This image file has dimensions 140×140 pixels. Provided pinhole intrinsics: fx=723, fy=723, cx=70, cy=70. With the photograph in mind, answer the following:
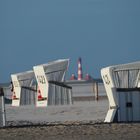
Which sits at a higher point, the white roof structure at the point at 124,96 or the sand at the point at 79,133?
the white roof structure at the point at 124,96

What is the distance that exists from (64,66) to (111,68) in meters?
16.1

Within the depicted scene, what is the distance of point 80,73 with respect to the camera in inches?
2682

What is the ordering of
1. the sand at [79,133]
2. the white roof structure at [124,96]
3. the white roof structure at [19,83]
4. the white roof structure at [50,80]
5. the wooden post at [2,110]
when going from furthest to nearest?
the white roof structure at [19,83] → the white roof structure at [50,80] → the white roof structure at [124,96] → the wooden post at [2,110] → the sand at [79,133]

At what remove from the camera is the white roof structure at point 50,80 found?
3547 cm

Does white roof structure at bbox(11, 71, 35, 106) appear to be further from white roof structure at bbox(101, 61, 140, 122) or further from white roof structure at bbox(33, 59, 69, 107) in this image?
white roof structure at bbox(101, 61, 140, 122)

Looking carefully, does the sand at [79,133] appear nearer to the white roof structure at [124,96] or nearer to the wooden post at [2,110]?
the wooden post at [2,110]

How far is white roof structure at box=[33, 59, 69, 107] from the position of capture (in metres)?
35.5

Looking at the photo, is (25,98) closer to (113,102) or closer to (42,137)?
(113,102)

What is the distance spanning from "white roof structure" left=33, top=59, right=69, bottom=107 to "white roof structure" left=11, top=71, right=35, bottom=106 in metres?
4.43

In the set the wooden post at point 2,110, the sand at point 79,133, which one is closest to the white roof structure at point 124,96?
the sand at point 79,133

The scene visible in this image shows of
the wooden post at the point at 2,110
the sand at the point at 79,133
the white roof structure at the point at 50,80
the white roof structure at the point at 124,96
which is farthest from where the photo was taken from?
the white roof structure at the point at 50,80

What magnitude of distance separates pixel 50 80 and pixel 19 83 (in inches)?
234

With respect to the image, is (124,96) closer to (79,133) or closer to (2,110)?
(2,110)

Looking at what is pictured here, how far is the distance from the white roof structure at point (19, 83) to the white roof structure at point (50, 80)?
4429 mm
